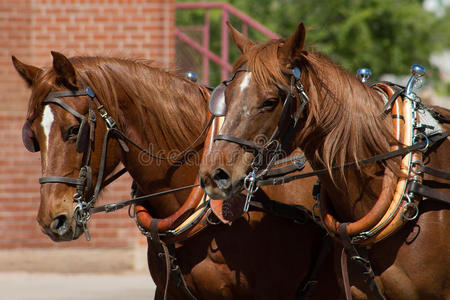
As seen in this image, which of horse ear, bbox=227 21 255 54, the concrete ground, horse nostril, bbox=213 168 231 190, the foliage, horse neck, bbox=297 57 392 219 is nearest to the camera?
horse nostril, bbox=213 168 231 190

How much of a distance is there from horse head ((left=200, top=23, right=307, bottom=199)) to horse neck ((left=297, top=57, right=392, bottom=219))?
0.14 metres

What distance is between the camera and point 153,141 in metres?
3.85

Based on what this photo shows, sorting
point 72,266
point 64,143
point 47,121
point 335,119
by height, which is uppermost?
point 335,119

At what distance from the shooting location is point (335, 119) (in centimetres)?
329

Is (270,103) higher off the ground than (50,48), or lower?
higher

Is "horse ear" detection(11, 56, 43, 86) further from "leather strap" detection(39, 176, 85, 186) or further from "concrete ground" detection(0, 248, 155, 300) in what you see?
"concrete ground" detection(0, 248, 155, 300)

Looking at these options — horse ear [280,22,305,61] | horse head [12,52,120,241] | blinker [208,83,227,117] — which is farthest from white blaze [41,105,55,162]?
horse ear [280,22,305,61]

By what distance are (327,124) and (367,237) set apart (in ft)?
1.92

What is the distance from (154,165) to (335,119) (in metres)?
1.13

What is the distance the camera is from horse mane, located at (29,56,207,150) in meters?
3.72

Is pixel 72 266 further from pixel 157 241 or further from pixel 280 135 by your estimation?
pixel 280 135

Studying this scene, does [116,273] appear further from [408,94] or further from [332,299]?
[408,94]

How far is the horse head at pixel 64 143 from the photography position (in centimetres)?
347

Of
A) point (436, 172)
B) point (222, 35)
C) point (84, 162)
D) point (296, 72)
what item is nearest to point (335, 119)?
point (296, 72)
